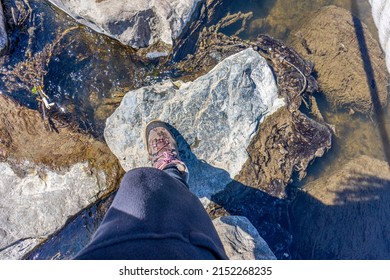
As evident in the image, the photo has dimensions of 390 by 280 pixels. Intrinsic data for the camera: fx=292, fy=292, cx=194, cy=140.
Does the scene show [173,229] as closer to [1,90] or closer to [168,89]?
[168,89]

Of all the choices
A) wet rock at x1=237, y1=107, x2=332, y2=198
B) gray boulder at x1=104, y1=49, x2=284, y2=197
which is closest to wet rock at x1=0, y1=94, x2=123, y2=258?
gray boulder at x1=104, y1=49, x2=284, y2=197

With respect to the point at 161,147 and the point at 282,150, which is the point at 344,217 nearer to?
the point at 282,150

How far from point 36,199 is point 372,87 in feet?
16.7

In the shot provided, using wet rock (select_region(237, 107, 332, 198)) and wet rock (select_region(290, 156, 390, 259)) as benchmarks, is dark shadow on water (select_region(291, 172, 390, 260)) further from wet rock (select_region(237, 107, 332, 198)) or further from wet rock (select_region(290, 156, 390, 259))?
wet rock (select_region(237, 107, 332, 198))

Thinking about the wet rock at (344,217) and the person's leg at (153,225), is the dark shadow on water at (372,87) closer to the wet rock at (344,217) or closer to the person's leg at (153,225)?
the wet rock at (344,217)

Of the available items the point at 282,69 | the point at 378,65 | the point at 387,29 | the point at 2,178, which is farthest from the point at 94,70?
the point at 378,65

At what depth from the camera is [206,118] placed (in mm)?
3811

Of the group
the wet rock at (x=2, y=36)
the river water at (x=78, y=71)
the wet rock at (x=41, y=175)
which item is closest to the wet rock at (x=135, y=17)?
the river water at (x=78, y=71)

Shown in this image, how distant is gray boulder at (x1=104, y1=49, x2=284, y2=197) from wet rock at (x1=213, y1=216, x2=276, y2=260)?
459mm

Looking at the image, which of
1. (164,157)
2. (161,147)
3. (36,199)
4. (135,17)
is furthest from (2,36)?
(164,157)

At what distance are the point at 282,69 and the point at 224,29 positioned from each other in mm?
1060

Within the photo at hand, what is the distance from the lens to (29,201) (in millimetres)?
3629

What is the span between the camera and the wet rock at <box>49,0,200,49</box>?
12.6 feet

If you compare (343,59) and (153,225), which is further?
(343,59)
